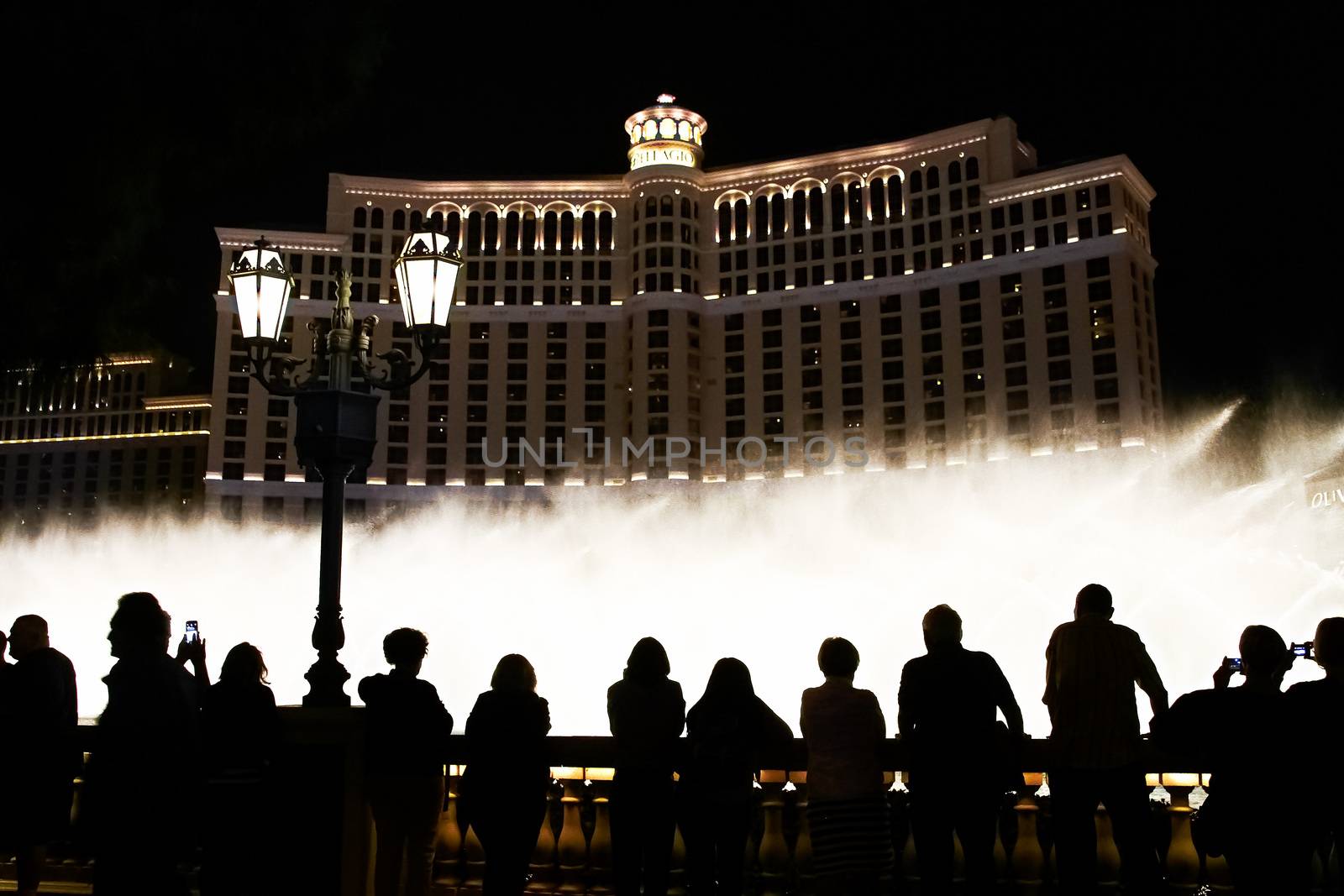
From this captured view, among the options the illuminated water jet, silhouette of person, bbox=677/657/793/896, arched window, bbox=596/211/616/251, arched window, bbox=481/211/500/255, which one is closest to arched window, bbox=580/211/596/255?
arched window, bbox=596/211/616/251

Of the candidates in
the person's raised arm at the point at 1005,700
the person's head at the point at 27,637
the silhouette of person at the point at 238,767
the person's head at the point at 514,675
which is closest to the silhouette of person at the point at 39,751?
the person's head at the point at 27,637

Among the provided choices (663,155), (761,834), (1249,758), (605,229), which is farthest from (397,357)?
(605,229)

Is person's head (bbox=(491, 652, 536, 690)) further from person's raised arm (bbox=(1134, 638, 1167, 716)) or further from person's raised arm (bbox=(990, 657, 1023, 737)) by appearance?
person's raised arm (bbox=(1134, 638, 1167, 716))

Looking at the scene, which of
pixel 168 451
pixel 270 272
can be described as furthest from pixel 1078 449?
pixel 168 451

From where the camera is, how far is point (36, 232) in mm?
6836

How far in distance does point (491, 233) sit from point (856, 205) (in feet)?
82.1

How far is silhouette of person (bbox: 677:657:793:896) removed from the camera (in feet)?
17.7

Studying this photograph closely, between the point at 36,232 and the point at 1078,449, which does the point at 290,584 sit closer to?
the point at 36,232

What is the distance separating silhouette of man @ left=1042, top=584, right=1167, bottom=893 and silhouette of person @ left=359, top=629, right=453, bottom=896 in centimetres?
303

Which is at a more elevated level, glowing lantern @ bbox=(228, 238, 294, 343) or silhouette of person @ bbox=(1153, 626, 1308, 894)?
glowing lantern @ bbox=(228, 238, 294, 343)

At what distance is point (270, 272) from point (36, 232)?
1.77 meters

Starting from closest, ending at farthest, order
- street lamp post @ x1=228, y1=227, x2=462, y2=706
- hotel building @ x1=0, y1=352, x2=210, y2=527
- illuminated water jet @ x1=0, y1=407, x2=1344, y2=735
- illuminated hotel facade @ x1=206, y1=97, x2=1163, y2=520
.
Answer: street lamp post @ x1=228, y1=227, x2=462, y2=706 < illuminated water jet @ x1=0, y1=407, x2=1344, y2=735 < illuminated hotel facade @ x1=206, y1=97, x2=1163, y2=520 < hotel building @ x1=0, y1=352, x2=210, y2=527

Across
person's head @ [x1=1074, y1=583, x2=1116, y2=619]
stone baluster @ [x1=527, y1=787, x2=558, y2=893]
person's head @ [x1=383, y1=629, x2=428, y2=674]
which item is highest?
person's head @ [x1=1074, y1=583, x2=1116, y2=619]

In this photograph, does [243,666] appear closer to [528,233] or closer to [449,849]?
[449,849]
